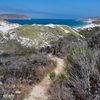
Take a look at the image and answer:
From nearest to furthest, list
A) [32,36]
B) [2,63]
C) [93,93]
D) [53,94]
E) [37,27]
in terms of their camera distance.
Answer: [93,93], [53,94], [2,63], [32,36], [37,27]

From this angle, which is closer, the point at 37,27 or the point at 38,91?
the point at 38,91

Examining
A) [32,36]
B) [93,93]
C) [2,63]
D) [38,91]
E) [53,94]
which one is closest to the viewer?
[93,93]

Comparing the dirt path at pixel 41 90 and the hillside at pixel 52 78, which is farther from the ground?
the hillside at pixel 52 78

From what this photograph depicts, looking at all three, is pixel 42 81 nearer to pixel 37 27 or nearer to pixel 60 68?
pixel 60 68

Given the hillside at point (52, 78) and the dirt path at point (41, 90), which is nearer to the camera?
the hillside at point (52, 78)

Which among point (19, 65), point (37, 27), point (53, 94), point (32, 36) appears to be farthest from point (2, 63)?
point (37, 27)

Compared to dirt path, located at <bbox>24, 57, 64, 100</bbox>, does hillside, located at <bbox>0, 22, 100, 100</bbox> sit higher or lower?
higher

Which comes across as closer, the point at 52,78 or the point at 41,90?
the point at 41,90

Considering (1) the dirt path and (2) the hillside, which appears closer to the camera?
(2) the hillside

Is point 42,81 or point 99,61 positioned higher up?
point 99,61

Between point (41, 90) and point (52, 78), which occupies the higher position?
point (52, 78)
